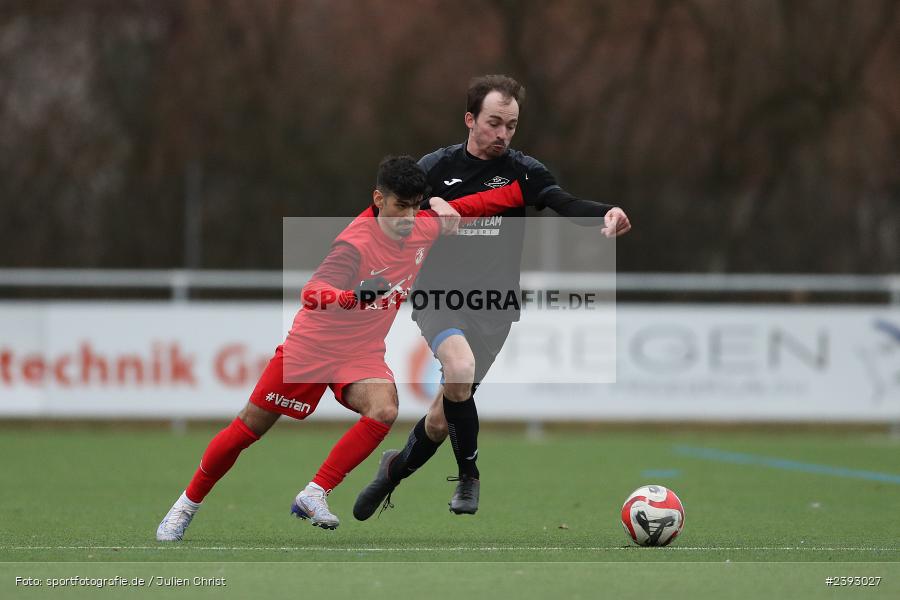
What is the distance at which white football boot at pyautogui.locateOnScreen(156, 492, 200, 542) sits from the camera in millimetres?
6578

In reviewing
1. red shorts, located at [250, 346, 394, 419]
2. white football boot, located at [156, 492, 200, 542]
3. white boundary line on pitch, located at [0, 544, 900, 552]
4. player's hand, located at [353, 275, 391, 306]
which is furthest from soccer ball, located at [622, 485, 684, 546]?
white football boot, located at [156, 492, 200, 542]

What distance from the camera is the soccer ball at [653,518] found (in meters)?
6.48

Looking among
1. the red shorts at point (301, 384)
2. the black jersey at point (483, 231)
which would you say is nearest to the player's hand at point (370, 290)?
the red shorts at point (301, 384)

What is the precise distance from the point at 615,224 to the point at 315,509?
1.93 metres

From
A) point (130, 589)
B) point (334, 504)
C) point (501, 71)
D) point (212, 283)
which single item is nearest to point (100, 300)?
point (212, 283)

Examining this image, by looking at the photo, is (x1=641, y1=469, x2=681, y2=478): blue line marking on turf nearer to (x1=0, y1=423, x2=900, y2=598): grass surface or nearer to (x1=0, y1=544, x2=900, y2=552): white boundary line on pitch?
(x1=0, y1=423, x2=900, y2=598): grass surface

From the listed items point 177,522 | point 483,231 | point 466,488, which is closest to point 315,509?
point 177,522

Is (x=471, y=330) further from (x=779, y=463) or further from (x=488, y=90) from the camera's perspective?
(x=779, y=463)

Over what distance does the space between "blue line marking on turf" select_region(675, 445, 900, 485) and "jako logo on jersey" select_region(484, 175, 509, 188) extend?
14.8ft

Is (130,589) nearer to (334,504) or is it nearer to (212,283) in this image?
(334,504)

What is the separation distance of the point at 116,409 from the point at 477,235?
796 cm

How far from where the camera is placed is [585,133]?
744 inches

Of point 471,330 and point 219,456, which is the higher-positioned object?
point 471,330

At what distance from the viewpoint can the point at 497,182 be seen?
7188 millimetres
